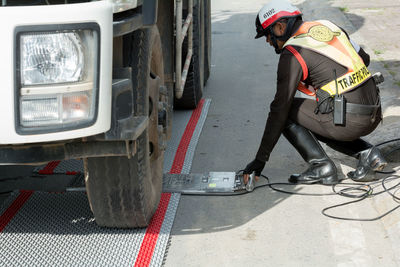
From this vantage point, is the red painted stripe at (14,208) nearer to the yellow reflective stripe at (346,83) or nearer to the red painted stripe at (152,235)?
the red painted stripe at (152,235)

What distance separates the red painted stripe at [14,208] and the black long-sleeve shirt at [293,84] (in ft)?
5.22

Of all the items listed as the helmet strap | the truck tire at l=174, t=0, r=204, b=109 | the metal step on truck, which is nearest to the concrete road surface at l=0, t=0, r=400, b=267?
the truck tire at l=174, t=0, r=204, b=109

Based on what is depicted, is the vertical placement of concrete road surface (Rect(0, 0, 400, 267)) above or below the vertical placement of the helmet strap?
below

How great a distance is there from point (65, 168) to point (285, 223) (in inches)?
73.8

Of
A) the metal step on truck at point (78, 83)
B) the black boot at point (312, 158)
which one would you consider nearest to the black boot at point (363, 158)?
the black boot at point (312, 158)

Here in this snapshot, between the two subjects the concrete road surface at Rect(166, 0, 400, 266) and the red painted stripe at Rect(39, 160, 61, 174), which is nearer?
the concrete road surface at Rect(166, 0, 400, 266)

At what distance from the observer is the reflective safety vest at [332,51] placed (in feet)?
14.9

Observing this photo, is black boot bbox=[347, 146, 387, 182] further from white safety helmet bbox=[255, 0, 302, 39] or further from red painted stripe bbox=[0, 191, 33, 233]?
red painted stripe bbox=[0, 191, 33, 233]

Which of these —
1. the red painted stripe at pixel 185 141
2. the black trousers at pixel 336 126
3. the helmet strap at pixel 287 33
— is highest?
the helmet strap at pixel 287 33

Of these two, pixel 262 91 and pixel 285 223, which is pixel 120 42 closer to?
pixel 285 223

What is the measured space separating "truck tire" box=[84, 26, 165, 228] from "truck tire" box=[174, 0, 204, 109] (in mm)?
2459

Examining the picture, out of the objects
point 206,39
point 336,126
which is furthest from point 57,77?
point 206,39

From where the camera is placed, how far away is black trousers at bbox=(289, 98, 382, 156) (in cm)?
462

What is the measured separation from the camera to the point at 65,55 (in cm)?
277
